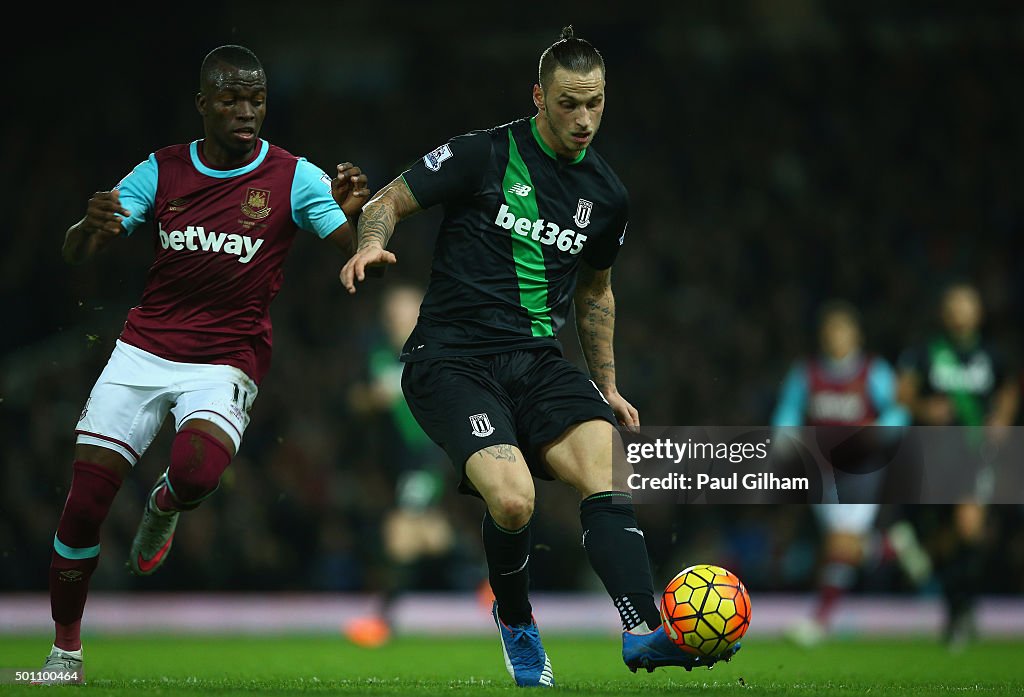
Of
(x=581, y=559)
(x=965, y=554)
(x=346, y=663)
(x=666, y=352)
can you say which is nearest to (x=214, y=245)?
(x=346, y=663)

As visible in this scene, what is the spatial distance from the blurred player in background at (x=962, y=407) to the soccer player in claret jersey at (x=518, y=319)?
4808mm

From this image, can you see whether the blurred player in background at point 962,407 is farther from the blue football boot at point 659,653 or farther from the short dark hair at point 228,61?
the short dark hair at point 228,61

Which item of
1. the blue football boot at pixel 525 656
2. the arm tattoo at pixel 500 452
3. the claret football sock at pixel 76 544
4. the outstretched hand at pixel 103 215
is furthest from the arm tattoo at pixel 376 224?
the blue football boot at pixel 525 656

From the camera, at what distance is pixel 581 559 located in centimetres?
1149

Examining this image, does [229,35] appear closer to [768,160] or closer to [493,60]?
[493,60]

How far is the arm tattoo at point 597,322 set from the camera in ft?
18.6

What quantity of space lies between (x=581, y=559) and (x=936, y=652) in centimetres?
360

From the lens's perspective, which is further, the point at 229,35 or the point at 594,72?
the point at 229,35

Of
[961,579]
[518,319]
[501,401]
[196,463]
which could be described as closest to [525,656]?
[501,401]

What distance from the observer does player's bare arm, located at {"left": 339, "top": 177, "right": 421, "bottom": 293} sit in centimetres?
465

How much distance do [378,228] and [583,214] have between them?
0.84 metres

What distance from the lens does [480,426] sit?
16.3ft

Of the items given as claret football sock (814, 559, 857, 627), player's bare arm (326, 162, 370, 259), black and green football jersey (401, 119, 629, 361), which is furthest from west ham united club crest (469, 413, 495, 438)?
claret football sock (814, 559, 857, 627)

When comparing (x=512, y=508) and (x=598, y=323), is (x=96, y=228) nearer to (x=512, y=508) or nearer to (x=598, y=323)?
(x=512, y=508)
